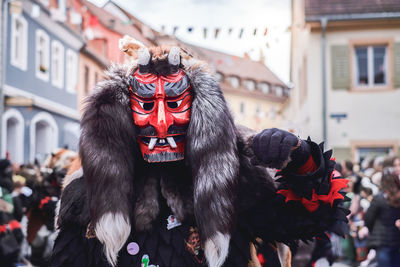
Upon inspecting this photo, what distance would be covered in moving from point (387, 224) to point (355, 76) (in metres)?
10.7

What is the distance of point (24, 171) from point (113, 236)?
25.3 ft

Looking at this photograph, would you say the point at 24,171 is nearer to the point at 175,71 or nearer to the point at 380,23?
the point at 175,71

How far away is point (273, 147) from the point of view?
2.37 m

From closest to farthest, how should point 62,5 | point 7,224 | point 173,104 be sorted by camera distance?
1. point 173,104
2. point 7,224
3. point 62,5

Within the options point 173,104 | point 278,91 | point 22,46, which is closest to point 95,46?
point 22,46


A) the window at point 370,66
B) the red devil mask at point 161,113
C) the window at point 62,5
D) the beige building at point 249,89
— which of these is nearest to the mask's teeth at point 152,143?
the red devil mask at point 161,113

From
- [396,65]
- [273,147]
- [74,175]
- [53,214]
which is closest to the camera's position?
[273,147]

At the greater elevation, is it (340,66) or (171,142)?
(340,66)

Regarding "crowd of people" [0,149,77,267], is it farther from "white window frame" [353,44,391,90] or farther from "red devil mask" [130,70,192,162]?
"white window frame" [353,44,391,90]

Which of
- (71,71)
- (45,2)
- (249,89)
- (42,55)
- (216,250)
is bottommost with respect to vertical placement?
(216,250)

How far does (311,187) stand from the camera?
2.67 metres

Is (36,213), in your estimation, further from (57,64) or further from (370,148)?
(57,64)

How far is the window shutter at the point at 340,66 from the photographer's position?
1659cm

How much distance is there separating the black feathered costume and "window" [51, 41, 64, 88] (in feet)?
57.3
